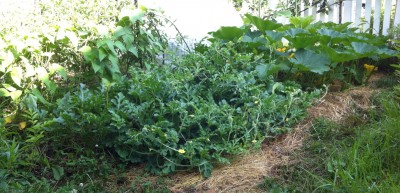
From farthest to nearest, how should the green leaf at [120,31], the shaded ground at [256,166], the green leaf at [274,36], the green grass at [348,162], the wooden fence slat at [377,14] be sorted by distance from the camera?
the wooden fence slat at [377,14] → the green leaf at [274,36] → the green leaf at [120,31] → the shaded ground at [256,166] → the green grass at [348,162]

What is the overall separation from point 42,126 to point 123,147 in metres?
0.53

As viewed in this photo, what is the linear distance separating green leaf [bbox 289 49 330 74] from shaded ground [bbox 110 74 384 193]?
0.30 m

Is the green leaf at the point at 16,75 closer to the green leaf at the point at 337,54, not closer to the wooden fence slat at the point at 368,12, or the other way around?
the green leaf at the point at 337,54

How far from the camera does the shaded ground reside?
281 cm

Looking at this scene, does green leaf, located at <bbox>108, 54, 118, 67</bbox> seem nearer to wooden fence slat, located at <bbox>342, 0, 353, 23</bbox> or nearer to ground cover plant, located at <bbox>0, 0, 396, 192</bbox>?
ground cover plant, located at <bbox>0, 0, 396, 192</bbox>

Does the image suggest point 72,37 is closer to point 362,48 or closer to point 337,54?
point 337,54

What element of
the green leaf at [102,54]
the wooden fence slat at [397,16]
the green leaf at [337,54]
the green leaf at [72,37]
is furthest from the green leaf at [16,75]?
the wooden fence slat at [397,16]

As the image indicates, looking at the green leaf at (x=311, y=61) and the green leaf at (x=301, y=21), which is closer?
the green leaf at (x=311, y=61)

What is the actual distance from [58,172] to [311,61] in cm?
224

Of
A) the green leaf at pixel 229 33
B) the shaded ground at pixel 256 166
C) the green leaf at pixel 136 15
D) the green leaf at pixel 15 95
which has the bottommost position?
the shaded ground at pixel 256 166

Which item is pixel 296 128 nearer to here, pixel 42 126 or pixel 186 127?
pixel 186 127

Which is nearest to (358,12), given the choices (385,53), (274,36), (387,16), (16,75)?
(387,16)

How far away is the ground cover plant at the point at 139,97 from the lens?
9.59ft

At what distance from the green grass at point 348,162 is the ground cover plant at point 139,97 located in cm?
28
